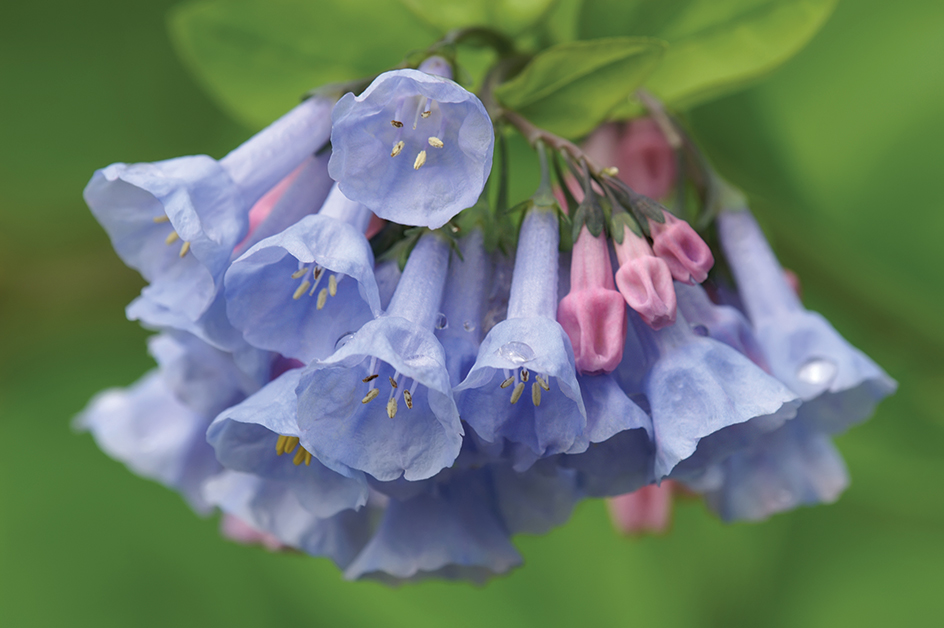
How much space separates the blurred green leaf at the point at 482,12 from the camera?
2.02 feet

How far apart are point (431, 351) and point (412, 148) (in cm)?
14

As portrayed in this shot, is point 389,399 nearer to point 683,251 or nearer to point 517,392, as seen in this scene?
point 517,392

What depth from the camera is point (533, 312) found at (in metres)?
0.45

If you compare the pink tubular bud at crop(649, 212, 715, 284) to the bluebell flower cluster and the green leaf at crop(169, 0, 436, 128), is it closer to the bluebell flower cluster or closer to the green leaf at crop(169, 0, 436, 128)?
the bluebell flower cluster

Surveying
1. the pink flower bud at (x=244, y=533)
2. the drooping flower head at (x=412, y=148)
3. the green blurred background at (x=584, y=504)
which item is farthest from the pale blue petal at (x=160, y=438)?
the green blurred background at (x=584, y=504)

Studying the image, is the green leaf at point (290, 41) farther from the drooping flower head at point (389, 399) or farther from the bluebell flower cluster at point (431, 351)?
the drooping flower head at point (389, 399)

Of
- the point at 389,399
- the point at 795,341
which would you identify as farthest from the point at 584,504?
the point at 389,399

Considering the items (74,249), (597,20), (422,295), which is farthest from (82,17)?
(422,295)

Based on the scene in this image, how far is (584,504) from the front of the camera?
1.30 meters

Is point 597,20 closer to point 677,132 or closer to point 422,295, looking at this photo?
point 677,132

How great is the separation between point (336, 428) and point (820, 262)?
0.69 meters

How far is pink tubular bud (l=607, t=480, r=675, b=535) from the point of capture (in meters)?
0.80

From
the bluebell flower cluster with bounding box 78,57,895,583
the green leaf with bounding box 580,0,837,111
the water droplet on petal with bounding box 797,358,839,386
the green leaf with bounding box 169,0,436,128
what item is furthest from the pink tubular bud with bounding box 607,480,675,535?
the green leaf with bounding box 169,0,436,128

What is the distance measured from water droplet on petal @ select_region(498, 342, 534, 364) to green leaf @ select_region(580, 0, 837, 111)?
0.35 meters
